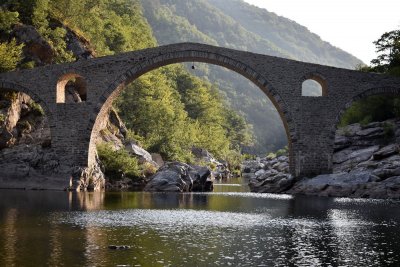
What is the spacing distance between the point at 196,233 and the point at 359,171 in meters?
17.6

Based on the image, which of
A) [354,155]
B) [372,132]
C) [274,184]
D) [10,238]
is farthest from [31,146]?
[372,132]

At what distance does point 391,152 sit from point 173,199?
1385 cm

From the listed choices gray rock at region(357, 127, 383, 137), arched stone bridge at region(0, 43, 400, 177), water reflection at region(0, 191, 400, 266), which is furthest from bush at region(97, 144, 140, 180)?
gray rock at region(357, 127, 383, 137)

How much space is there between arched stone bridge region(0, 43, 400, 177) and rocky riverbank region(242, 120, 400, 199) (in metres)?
1.49

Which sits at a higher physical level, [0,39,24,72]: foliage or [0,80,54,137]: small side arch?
[0,39,24,72]: foliage

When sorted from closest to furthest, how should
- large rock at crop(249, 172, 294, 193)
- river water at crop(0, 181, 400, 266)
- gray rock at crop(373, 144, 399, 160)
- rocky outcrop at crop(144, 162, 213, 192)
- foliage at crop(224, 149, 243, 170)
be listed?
river water at crop(0, 181, 400, 266) < gray rock at crop(373, 144, 399, 160) < large rock at crop(249, 172, 294, 193) < rocky outcrop at crop(144, 162, 213, 192) < foliage at crop(224, 149, 243, 170)

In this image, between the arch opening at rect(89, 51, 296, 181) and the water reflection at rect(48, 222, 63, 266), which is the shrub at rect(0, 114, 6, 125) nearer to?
the arch opening at rect(89, 51, 296, 181)

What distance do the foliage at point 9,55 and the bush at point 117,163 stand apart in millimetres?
7945

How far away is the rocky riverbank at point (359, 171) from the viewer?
29578 millimetres

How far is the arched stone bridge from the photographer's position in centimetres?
3459

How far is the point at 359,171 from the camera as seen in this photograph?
103ft

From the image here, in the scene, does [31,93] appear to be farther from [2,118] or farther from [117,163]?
[117,163]

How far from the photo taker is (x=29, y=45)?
38969mm

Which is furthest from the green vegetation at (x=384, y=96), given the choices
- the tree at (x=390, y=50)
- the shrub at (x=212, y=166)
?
the shrub at (x=212, y=166)
